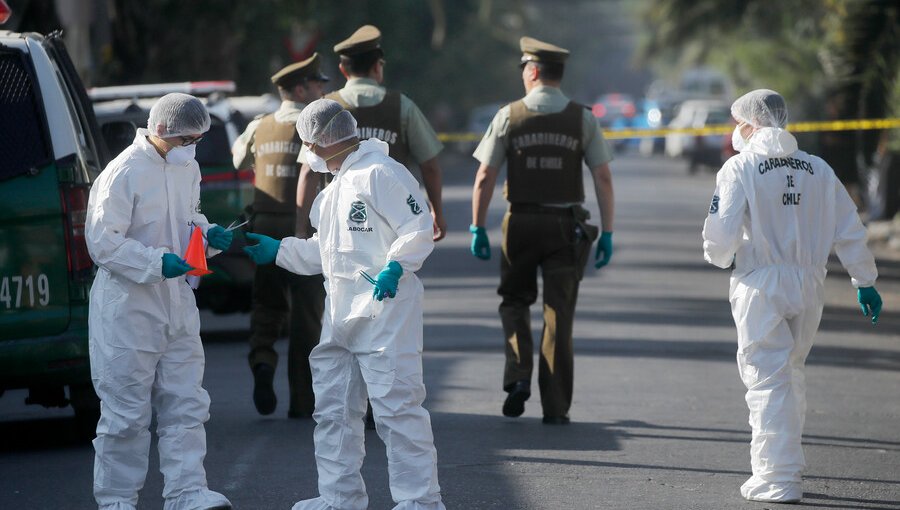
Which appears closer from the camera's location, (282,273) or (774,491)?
(774,491)

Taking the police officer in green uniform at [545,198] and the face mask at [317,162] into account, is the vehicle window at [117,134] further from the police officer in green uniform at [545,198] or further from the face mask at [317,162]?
the face mask at [317,162]

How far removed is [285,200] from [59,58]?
1.59m

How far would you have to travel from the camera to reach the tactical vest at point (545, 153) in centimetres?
917

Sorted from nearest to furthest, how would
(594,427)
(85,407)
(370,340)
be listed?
(370,340), (85,407), (594,427)

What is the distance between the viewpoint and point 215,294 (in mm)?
14078

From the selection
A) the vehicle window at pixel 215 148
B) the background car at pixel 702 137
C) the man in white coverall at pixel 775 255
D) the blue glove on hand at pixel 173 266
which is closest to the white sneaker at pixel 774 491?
the man in white coverall at pixel 775 255

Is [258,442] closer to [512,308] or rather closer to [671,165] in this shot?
[512,308]

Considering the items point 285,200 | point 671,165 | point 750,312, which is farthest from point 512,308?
point 671,165

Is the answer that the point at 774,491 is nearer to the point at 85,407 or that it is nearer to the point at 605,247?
the point at 605,247

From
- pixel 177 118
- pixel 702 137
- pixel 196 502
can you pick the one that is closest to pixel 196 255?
pixel 177 118

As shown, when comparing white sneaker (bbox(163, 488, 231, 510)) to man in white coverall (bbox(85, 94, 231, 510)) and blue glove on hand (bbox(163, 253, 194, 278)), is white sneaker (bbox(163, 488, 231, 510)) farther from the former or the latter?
blue glove on hand (bbox(163, 253, 194, 278))

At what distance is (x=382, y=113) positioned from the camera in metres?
9.09

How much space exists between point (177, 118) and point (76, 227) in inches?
62.8

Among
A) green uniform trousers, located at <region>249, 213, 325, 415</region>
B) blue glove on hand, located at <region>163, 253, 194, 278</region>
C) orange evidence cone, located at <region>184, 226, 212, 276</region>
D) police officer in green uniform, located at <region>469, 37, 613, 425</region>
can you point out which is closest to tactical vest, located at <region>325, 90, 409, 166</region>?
police officer in green uniform, located at <region>469, 37, 613, 425</region>
